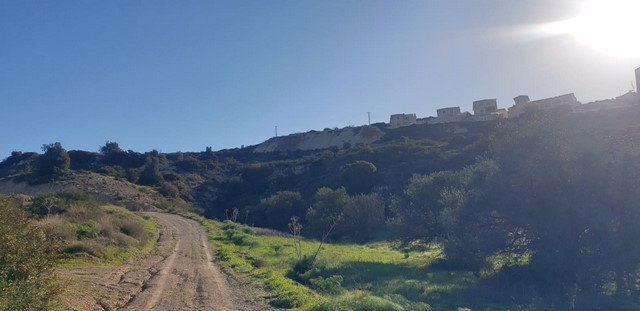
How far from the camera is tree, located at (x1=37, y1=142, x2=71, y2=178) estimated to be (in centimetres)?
7446

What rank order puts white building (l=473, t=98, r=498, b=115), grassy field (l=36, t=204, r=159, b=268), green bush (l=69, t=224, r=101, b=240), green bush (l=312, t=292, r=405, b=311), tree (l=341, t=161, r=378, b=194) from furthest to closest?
white building (l=473, t=98, r=498, b=115) < tree (l=341, t=161, r=378, b=194) < green bush (l=69, t=224, r=101, b=240) < grassy field (l=36, t=204, r=159, b=268) < green bush (l=312, t=292, r=405, b=311)

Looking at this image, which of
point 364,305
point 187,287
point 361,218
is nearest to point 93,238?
point 187,287

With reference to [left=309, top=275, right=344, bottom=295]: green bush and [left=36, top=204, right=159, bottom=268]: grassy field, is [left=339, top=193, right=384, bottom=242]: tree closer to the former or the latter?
[left=36, top=204, right=159, bottom=268]: grassy field

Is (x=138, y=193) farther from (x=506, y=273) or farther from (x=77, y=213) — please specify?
(x=506, y=273)

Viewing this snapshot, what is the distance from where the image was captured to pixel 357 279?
22.3m

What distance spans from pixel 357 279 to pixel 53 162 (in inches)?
2615

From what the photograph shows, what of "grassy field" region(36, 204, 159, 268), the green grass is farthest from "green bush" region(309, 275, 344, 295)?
the green grass

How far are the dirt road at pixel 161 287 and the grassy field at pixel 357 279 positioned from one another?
1094mm

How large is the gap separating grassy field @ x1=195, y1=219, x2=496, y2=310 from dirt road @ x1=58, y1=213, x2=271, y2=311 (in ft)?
3.59

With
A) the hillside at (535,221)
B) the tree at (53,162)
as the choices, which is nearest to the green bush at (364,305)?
the hillside at (535,221)

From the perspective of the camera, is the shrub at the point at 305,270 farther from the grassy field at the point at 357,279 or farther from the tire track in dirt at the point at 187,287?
the tire track in dirt at the point at 187,287

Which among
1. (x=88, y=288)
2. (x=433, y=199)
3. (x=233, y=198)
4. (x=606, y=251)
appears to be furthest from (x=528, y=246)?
(x=233, y=198)

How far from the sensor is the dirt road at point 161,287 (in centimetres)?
1470

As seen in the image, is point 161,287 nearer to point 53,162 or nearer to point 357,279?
point 357,279
